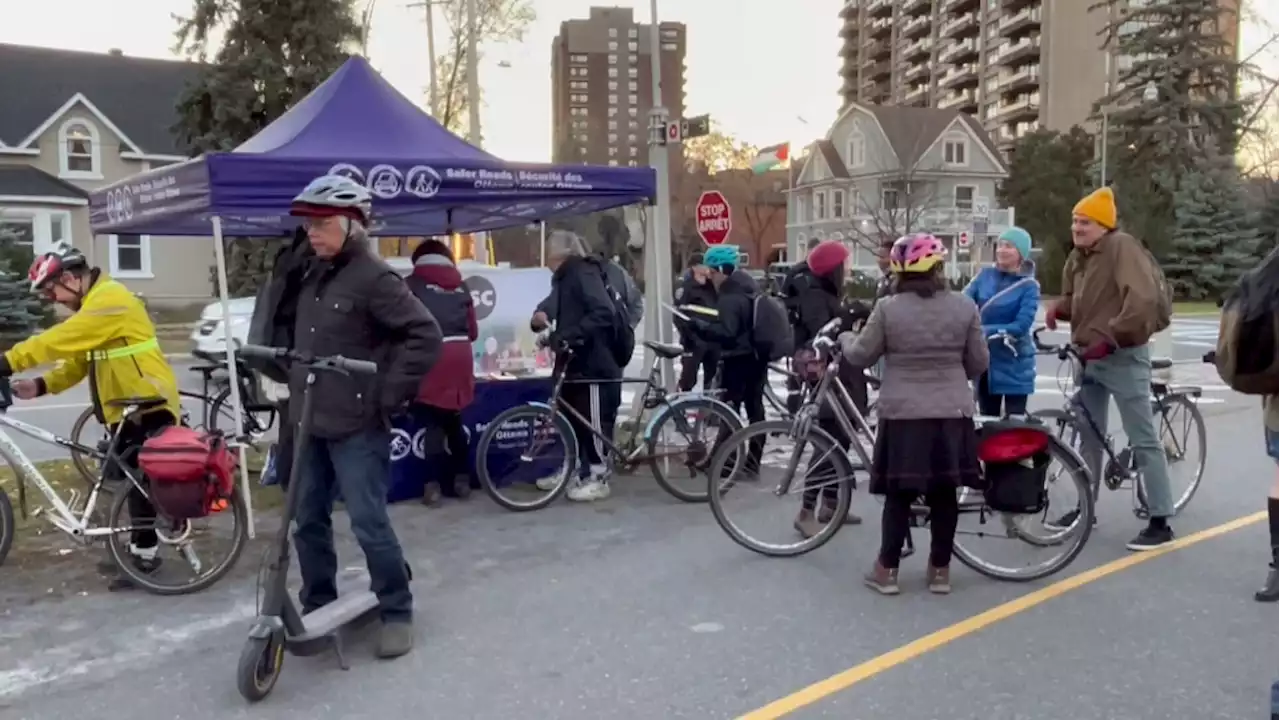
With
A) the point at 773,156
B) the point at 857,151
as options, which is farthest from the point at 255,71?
the point at 857,151

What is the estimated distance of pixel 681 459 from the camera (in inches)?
314

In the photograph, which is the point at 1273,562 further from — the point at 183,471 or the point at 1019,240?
the point at 183,471

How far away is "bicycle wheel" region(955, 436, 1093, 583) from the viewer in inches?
228

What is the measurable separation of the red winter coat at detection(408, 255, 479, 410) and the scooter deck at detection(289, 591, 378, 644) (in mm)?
2752

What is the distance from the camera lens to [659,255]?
1083 cm

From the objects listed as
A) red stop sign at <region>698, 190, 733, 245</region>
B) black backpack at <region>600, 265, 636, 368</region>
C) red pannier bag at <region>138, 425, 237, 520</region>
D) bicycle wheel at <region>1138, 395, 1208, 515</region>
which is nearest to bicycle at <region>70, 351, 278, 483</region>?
black backpack at <region>600, 265, 636, 368</region>

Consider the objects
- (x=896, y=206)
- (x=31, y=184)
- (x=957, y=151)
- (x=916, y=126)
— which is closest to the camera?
(x=31, y=184)

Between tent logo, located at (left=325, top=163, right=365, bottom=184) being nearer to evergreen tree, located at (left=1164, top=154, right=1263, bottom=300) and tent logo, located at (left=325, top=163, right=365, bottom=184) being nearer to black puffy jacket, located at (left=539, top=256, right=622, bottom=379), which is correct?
black puffy jacket, located at (left=539, top=256, right=622, bottom=379)

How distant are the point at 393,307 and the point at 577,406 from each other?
358cm

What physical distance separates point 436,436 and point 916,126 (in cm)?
5765

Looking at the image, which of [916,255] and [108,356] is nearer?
[916,255]

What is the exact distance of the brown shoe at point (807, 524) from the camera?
20.9 ft

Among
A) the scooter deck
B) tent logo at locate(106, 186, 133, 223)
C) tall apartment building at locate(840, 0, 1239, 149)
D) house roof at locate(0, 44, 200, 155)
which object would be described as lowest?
the scooter deck

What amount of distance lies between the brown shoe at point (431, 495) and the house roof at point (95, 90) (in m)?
33.3
